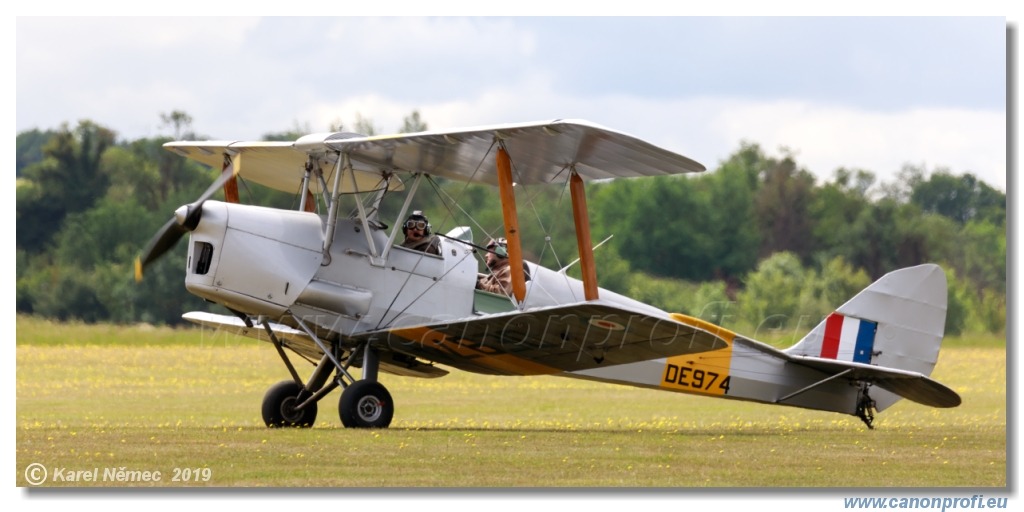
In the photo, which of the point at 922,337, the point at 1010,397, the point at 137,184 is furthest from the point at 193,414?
the point at 137,184

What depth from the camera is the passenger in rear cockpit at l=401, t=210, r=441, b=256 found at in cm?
1356

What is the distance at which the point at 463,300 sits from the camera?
13.6 meters

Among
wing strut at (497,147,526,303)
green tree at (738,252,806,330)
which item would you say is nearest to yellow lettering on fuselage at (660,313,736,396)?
wing strut at (497,147,526,303)

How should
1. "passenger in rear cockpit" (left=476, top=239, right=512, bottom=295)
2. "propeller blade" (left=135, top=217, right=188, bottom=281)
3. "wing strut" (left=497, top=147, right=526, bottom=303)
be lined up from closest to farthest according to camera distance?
"wing strut" (left=497, top=147, right=526, bottom=303), "propeller blade" (left=135, top=217, right=188, bottom=281), "passenger in rear cockpit" (left=476, top=239, right=512, bottom=295)

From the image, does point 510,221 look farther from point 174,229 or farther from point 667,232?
point 667,232

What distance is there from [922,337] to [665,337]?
4.00m

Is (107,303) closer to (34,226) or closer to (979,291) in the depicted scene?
(34,226)

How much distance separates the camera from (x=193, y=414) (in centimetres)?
1758

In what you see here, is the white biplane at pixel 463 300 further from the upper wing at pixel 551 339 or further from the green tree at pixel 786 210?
the green tree at pixel 786 210

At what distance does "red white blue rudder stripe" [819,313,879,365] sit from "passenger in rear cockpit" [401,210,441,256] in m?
4.33

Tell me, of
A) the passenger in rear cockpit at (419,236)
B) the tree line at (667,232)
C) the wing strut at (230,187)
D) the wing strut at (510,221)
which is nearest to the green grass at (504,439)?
the wing strut at (510,221)

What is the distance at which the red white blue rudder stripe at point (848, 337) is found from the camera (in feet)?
49.3

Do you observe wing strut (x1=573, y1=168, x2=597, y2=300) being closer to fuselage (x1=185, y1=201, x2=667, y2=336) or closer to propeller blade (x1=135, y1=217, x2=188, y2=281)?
fuselage (x1=185, y1=201, x2=667, y2=336)

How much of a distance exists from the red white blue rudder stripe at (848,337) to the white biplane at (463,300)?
0.05ft
